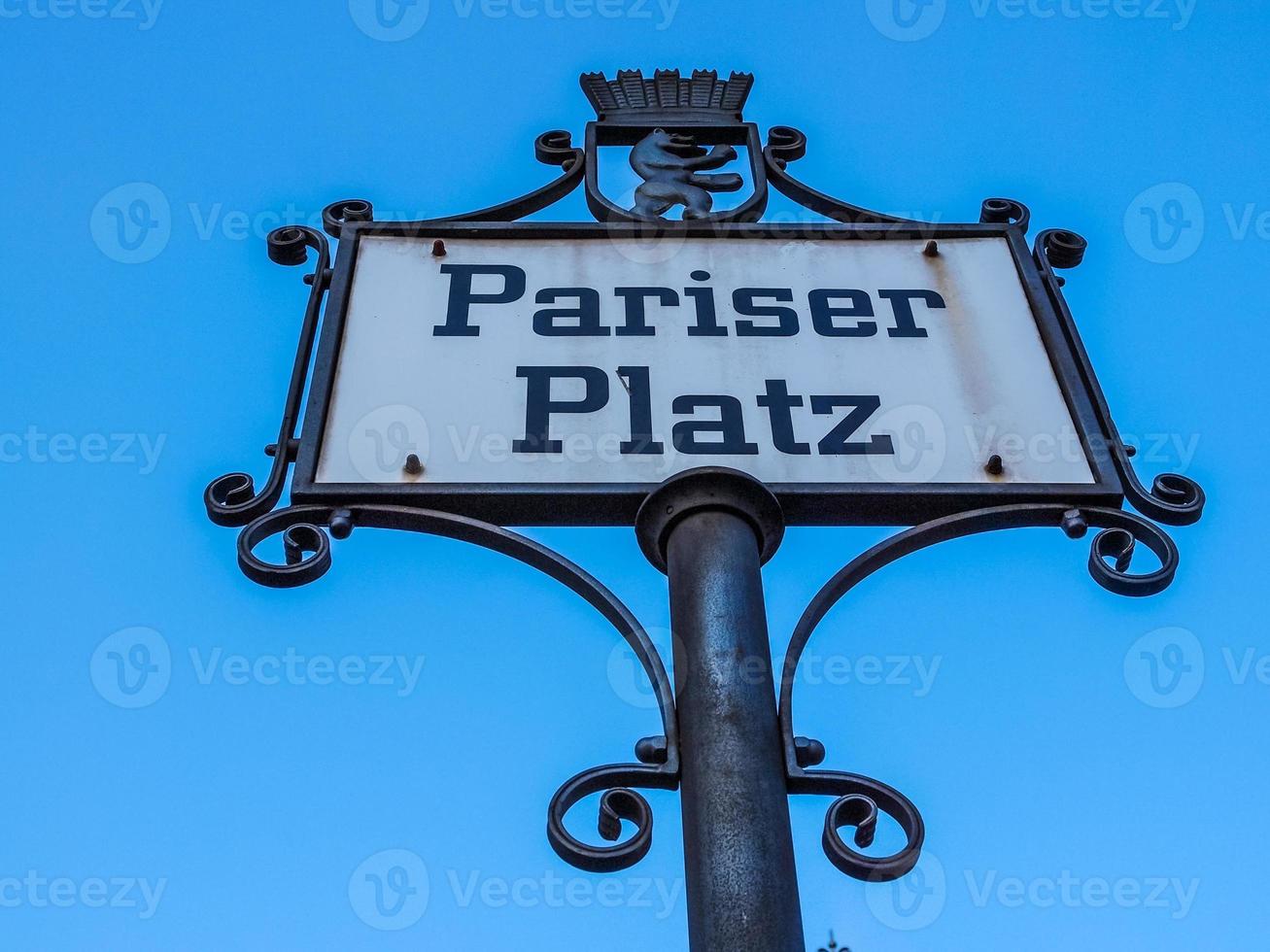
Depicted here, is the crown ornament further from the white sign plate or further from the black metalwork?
the white sign plate

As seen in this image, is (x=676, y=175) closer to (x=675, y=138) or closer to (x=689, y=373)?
(x=675, y=138)

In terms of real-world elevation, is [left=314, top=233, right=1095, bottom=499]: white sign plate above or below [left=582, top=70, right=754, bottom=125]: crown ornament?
below

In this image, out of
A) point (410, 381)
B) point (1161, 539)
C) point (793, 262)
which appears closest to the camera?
point (1161, 539)

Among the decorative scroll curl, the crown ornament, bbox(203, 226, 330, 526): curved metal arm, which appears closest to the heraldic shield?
the crown ornament

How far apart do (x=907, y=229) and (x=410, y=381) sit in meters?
1.13

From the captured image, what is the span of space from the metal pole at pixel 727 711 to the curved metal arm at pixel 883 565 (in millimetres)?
Result: 51

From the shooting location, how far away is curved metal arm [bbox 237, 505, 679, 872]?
205cm

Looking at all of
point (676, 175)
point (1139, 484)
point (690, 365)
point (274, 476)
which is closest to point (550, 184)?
point (676, 175)

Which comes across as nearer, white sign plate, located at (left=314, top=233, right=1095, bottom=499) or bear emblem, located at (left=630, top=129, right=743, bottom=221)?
white sign plate, located at (left=314, top=233, right=1095, bottom=499)

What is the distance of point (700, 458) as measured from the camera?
258 cm

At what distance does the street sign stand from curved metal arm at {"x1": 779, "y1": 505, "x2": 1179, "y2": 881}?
44 millimetres

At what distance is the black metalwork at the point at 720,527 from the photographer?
2039 millimetres

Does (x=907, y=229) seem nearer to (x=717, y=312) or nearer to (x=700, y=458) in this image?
(x=717, y=312)

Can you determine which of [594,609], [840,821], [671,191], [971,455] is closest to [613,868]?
[840,821]
